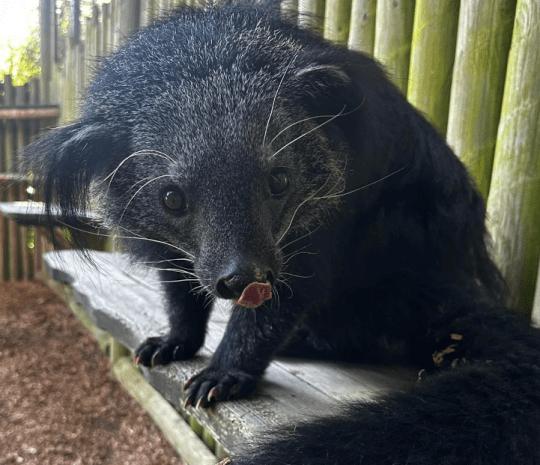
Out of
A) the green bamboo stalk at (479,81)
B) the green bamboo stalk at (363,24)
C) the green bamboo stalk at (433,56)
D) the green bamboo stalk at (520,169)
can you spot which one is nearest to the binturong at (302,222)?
the green bamboo stalk at (520,169)

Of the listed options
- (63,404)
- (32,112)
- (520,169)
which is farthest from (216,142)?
(32,112)

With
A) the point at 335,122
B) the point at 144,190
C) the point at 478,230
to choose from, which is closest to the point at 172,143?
the point at 144,190

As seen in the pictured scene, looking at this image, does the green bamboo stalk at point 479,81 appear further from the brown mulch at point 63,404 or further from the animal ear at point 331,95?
the brown mulch at point 63,404

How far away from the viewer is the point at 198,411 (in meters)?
1.71

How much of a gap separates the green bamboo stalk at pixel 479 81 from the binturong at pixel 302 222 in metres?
0.33

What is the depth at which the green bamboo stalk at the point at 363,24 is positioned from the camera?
247 cm

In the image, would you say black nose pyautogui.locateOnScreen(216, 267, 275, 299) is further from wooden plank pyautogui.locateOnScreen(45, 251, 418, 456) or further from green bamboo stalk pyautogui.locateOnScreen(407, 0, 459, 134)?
green bamboo stalk pyautogui.locateOnScreen(407, 0, 459, 134)

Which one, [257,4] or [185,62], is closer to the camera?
[185,62]

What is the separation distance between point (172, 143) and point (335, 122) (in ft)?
1.56

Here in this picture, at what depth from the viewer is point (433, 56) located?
222cm

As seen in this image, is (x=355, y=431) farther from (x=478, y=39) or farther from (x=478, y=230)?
(x=478, y=39)

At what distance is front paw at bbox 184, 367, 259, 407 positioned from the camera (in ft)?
5.38

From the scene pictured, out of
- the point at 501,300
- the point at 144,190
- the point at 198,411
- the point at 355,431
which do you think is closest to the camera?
the point at 355,431

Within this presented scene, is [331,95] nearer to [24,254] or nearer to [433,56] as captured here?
[433,56]
